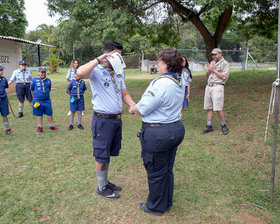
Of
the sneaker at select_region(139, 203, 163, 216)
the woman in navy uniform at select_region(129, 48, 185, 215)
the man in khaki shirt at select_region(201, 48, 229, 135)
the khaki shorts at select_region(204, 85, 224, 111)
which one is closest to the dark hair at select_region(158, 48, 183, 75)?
the woman in navy uniform at select_region(129, 48, 185, 215)

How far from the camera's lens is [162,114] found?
266cm

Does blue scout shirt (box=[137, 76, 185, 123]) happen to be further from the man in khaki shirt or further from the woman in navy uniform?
the man in khaki shirt

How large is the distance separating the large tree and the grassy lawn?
1560 centimetres

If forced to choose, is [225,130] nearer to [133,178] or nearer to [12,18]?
[133,178]

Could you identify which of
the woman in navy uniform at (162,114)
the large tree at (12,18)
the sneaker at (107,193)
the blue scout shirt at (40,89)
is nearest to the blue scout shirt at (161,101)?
the woman in navy uniform at (162,114)

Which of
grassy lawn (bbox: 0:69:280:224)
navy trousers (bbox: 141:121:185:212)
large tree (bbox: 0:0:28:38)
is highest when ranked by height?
large tree (bbox: 0:0:28:38)

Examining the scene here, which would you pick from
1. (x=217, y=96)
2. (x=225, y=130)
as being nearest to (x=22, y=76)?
(x=217, y=96)

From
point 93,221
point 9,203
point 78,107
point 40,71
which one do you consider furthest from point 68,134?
point 93,221

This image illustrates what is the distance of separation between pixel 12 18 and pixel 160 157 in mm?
21569

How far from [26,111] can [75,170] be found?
233 inches

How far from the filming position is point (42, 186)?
3.71 m

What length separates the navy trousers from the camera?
8.70 ft

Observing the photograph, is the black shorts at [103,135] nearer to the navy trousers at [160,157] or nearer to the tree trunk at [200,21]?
the navy trousers at [160,157]

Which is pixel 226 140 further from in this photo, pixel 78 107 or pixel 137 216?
pixel 78 107
